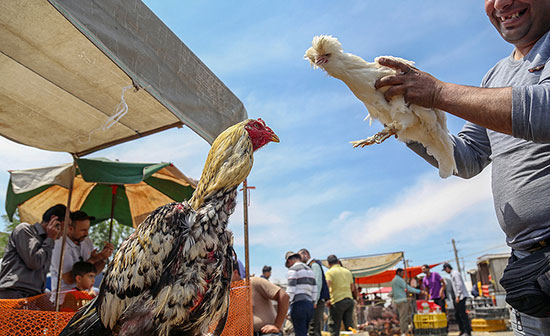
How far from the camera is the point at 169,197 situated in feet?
18.0

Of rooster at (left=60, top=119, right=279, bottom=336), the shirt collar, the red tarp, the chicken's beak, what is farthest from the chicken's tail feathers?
the red tarp

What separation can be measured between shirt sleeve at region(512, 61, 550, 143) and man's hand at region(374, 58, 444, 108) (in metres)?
0.26

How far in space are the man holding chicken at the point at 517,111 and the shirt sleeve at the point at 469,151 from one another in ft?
0.05

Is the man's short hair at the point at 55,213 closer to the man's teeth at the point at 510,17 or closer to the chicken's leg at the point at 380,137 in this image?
the chicken's leg at the point at 380,137

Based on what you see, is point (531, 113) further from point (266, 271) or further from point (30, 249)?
point (266, 271)

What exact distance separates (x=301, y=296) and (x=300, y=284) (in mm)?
223

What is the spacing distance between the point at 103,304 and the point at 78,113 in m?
2.57

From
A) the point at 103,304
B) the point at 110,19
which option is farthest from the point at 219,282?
the point at 110,19

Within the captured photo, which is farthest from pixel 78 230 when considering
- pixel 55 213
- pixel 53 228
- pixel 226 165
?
pixel 226 165

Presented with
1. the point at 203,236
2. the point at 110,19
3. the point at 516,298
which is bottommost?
the point at 516,298

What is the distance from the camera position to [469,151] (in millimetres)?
2010

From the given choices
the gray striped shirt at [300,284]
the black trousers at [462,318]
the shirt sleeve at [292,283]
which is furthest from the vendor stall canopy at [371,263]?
the shirt sleeve at [292,283]

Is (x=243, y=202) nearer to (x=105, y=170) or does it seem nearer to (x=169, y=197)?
(x=105, y=170)

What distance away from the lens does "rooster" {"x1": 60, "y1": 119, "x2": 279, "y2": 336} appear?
1.89 metres
